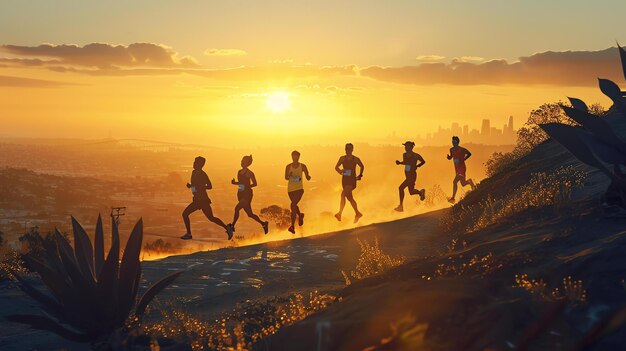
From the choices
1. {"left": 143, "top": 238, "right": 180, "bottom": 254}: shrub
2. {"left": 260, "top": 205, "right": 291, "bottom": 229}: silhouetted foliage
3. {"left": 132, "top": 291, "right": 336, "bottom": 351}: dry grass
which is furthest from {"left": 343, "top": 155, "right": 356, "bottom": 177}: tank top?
{"left": 260, "top": 205, "right": 291, "bottom": 229}: silhouetted foliage

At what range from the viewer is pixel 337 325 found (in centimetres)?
469

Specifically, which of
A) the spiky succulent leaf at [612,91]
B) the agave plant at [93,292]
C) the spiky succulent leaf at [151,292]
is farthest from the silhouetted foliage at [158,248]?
the spiky succulent leaf at [612,91]

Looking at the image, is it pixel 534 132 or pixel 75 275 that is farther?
pixel 534 132

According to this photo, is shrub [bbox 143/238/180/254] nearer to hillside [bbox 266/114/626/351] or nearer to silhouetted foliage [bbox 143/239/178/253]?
silhouetted foliage [bbox 143/239/178/253]

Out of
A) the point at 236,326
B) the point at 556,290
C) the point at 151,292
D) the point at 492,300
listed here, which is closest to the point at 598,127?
the point at 556,290

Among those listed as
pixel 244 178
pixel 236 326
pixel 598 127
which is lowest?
pixel 236 326

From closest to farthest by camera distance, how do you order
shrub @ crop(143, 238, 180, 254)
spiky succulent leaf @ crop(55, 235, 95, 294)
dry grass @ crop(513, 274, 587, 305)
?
dry grass @ crop(513, 274, 587, 305), spiky succulent leaf @ crop(55, 235, 95, 294), shrub @ crop(143, 238, 180, 254)

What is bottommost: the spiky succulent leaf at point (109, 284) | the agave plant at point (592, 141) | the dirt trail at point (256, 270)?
the dirt trail at point (256, 270)

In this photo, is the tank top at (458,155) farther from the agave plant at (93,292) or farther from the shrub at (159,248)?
the agave plant at (93,292)

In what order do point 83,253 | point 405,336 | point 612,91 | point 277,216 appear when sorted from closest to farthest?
1. point 405,336
2. point 612,91
3. point 83,253
4. point 277,216

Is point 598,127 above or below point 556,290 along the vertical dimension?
above

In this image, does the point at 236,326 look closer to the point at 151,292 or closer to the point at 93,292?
the point at 151,292

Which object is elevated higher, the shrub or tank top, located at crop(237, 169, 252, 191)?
tank top, located at crop(237, 169, 252, 191)

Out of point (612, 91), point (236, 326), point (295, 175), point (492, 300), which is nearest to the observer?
point (492, 300)
